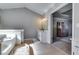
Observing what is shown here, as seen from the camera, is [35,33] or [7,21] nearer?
[7,21]

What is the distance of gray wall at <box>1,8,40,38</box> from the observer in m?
2.89

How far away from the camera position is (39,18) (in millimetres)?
3268

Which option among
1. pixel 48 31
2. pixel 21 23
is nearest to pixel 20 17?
pixel 21 23

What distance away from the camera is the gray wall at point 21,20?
A: 9.48 feet

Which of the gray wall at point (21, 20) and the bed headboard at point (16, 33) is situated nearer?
the bed headboard at point (16, 33)

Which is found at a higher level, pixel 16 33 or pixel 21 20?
pixel 21 20

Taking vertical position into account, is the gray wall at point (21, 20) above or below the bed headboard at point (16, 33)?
above

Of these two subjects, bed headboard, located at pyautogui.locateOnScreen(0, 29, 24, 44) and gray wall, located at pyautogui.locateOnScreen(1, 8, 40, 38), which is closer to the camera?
bed headboard, located at pyautogui.locateOnScreen(0, 29, 24, 44)

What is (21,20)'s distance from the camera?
119 inches

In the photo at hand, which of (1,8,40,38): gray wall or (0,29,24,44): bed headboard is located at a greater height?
(1,8,40,38): gray wall
